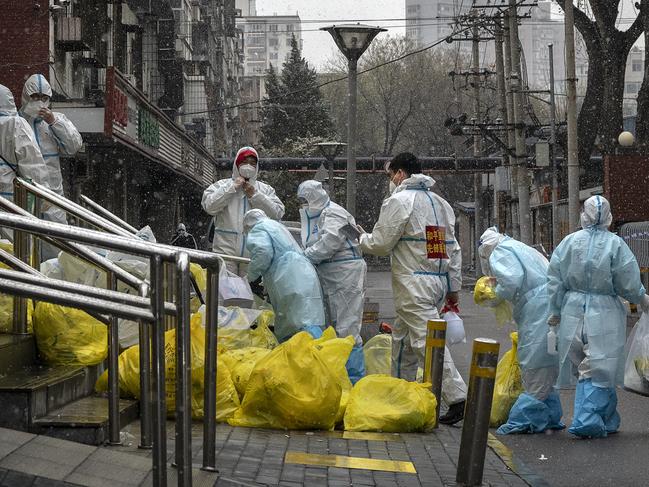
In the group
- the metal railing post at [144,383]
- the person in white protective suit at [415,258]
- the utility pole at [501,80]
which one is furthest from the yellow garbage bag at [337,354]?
the utility pole at [501,80]

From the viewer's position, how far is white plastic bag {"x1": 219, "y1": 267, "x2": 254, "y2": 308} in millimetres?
9087

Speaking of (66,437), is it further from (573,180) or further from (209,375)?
(573,180)

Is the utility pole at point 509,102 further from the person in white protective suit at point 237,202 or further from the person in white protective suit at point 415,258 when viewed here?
the person in white protective suit at point 415,258

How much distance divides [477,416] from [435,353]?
205 cm

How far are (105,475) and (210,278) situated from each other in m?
1.03

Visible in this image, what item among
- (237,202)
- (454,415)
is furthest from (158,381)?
(237,202)

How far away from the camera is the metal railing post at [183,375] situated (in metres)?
4.46

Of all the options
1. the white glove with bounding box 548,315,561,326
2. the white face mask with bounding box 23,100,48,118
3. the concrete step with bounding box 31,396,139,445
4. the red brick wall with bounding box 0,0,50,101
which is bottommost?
the concrete step with bounding box 31,396,139,445

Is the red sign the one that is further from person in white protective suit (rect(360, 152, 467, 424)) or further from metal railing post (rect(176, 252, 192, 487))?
metal railing post (rect(176, 252, 192, 487))

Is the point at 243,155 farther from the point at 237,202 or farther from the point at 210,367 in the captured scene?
the point at 210,367

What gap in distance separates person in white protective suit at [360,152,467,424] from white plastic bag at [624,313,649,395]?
53.0 inches

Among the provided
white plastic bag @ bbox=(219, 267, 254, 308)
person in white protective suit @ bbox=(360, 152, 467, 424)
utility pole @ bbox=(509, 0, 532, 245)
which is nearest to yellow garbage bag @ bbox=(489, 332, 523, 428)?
person in white protective suit @ bbox=(360, 152, 467, 424)

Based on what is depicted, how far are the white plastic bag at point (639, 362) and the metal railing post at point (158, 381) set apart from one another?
441 centimetres

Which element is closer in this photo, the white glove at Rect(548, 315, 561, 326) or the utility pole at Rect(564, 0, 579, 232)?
the white glove at Rect(548, 315, 561, 326)
